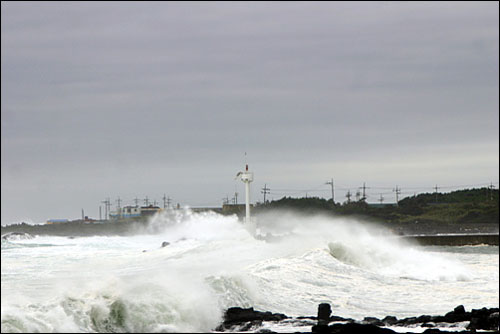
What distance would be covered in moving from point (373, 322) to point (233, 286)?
3.87m

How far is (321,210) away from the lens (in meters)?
89.6

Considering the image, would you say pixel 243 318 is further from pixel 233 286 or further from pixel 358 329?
pixel 233 286

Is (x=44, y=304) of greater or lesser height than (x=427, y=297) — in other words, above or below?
above

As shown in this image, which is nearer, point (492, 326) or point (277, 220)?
point (492, 326)

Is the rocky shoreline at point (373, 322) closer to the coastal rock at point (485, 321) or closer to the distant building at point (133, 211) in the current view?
the coastal rock at point (485, 321)

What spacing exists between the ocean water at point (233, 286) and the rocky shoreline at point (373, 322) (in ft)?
1.33

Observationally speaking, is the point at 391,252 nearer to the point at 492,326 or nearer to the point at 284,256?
the point at 284,256

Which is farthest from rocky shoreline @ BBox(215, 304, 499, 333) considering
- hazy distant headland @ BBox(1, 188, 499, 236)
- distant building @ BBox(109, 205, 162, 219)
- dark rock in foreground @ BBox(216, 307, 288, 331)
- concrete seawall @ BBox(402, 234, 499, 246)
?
distant building @ BBox(109, 205, 162, 219)

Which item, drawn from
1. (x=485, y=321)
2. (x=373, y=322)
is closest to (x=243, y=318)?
(x=373, y=322)

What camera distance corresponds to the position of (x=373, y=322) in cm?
1538

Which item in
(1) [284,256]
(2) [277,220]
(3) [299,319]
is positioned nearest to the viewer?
(3) [299,319]

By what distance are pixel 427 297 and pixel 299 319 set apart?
6628 millimetres

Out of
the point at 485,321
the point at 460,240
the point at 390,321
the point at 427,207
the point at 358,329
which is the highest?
the point at 358,329

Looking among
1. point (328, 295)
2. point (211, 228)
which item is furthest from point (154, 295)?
point (211, 228)
